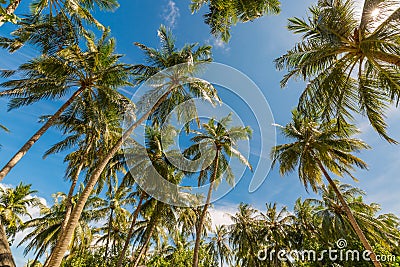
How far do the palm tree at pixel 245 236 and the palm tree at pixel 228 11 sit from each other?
20860mm

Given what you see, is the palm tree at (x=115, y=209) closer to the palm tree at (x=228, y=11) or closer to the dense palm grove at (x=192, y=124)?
the dense palm grove at (x=192, y=124)

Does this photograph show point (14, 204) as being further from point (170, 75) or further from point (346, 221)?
point (346, 221)

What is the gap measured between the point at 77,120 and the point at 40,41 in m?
5.64

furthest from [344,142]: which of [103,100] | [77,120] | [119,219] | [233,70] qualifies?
[119,219]

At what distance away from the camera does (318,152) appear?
15094 mm

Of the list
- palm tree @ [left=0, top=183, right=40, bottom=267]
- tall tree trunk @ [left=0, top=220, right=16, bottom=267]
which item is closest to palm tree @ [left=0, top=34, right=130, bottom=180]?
tall tree trunk @ [left=0, top=220, right=16, bottom=267]

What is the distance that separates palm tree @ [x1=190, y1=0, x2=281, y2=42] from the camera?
6555 mm

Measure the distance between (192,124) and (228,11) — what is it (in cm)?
835

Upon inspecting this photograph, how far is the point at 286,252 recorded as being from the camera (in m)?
24.0

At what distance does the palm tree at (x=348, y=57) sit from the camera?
19.5ft

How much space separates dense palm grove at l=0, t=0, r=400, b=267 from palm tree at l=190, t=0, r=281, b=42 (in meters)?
0.04

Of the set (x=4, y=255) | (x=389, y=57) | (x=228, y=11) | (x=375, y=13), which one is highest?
(x=228, y=11)

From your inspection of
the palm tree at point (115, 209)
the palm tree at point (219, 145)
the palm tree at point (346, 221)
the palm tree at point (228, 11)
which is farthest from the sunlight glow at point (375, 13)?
the palm tree at point (115, 209)

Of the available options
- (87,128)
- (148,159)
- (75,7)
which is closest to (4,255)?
(75,7)
